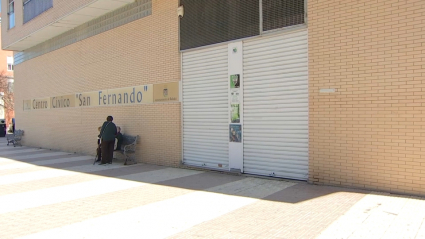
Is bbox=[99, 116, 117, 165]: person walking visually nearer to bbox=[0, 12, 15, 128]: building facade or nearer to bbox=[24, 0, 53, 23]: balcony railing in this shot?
bbox=[24, 0, 53, 23]: balcony railing

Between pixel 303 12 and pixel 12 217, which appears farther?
pixel 303 12

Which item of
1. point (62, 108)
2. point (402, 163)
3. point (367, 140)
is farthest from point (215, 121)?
point (62, 108)

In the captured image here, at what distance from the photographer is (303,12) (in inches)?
303

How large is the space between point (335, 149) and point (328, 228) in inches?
107

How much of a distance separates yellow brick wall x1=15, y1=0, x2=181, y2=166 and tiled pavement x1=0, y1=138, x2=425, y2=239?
8.29ft

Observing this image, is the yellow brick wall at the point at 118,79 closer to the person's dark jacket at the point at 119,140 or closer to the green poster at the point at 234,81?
the person's dark jacket at the point at 119,140

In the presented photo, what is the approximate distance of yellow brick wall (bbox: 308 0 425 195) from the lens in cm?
621

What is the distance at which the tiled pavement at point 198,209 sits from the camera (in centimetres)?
479

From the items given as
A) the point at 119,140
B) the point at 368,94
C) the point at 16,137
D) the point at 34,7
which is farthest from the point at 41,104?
the point at 368,94

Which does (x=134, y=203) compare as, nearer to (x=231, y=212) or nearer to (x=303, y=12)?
(x=231, y=212)

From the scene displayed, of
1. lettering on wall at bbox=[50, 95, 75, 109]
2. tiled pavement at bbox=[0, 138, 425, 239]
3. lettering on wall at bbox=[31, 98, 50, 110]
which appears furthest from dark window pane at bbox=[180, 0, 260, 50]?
lettering on wall at bbox=[31, 98, 50, 110]

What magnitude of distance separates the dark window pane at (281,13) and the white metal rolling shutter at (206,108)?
5.03 ft

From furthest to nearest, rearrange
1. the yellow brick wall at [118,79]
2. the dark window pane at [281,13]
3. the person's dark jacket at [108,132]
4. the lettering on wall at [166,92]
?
the person's dark jacket at [108,132]
the yellow brick wall at [118,79]
the lettering on wall at [166,92]
the dark window pane at [281,13]

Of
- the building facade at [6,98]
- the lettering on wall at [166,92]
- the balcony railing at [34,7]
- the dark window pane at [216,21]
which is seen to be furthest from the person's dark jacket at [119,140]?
the building facade at [6,98]
